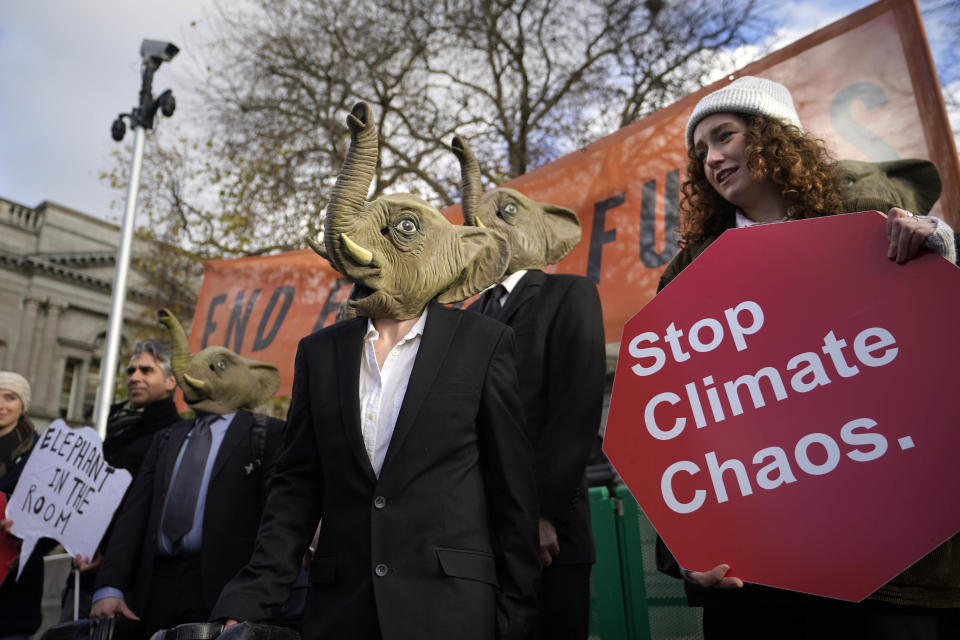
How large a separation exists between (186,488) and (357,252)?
7.11 feet

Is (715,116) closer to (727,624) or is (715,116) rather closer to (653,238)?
A: (727,624)

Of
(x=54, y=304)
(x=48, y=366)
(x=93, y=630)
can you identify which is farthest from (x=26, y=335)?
(x=93, y=630)

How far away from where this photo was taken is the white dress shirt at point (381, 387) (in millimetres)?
2096

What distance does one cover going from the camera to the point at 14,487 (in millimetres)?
4570

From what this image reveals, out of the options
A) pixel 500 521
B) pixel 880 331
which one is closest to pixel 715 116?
pixel 880 331

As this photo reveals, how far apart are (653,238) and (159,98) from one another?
749 cm

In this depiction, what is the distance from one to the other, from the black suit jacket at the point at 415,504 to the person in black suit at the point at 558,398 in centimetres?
39

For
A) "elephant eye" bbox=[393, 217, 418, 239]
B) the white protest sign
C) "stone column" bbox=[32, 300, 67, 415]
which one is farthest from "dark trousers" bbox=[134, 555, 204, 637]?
"stone column" bbox=[32, 300, 67, 415]

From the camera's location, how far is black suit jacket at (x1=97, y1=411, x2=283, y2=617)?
3.63m

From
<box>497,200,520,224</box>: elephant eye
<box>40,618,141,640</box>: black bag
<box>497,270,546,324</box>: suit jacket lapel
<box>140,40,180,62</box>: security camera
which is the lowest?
<box>40,618,141,640</box>: black bag

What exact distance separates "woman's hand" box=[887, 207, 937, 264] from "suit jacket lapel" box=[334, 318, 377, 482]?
1.28 m

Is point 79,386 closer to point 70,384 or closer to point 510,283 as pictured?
point 70,384

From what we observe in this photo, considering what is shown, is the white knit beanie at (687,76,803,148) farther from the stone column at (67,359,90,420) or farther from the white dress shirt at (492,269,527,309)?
the stone column at (67,359,90,420)

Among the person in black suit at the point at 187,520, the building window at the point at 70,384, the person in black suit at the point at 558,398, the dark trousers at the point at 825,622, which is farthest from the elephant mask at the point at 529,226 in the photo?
the building window at the point at 70,384
